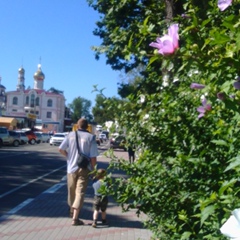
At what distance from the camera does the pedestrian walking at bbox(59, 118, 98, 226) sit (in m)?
7.98

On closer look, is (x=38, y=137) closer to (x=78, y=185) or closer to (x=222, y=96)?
(x=78, y=185)

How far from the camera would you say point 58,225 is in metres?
7.93

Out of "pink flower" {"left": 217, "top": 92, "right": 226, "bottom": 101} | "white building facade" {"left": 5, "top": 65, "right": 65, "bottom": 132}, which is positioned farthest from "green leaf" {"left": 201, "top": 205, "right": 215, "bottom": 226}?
"white building facade" {"left": 5, "top": 65, "right": 65, "bottom": 132}

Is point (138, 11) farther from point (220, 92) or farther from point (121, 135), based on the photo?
point (220, 92)

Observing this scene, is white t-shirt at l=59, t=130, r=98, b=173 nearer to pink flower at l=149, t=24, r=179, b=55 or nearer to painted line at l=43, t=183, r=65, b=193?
painted line at l=43, t=183, r=65, b=193

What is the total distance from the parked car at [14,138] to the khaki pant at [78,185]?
41.9m

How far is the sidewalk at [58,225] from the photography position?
281 inches

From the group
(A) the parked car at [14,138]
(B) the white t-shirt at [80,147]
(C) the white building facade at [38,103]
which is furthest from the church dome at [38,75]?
(B) the white t-shirt at [80,147]

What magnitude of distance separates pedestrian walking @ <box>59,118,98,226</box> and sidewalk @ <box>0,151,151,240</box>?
38 cm

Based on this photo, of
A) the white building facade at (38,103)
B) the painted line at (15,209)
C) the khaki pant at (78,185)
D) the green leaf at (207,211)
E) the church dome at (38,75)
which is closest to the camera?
the green leaf at (207,211)

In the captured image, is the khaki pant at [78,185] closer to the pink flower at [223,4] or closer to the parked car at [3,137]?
the pink flower at [223,4]

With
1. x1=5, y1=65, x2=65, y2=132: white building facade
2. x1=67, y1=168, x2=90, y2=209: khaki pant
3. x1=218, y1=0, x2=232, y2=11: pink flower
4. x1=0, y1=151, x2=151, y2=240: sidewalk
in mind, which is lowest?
x1=0, y1=151, x2=151, y2=240: sidewalk

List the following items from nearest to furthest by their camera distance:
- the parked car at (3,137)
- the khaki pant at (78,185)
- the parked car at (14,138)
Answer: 1. the khaki pant at (78,185)
2. the parked car at (3,137)
3. the parked car at (14,138)

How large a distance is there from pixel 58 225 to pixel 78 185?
0.71 metres
